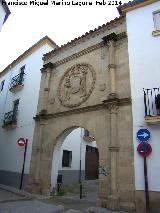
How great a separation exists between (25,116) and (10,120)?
194cm

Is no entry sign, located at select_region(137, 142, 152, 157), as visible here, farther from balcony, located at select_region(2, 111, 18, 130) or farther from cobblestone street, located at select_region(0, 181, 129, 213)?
balcony, located at select_region(2, 111, 18, 130)

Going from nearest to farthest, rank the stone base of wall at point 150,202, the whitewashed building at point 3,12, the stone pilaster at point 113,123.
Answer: the stone base of wall at point 150,202 → the stone pilaster at point 113,123 → the whitewashed building at point 3,12

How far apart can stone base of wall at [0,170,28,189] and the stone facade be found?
0.90 meters

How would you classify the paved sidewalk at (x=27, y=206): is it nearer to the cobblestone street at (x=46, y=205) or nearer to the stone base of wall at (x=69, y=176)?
the cobblestone street at (x=46, y=205)

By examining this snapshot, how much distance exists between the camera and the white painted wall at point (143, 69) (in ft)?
25.7

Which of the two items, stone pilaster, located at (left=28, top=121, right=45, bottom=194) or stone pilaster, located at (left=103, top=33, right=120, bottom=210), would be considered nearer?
stone pilaster, located at (left=103, top=33, right=120, bottom=210)

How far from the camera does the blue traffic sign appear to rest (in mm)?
7992

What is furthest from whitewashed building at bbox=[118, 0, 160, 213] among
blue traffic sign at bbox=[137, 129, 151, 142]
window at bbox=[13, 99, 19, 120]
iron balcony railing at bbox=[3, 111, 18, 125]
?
window at bbox=[13, 99, 19, 120]

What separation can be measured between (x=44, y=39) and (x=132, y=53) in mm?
7928

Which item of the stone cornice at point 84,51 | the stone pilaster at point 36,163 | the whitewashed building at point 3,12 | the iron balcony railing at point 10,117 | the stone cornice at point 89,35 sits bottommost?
the stone pilaster at point 36,163

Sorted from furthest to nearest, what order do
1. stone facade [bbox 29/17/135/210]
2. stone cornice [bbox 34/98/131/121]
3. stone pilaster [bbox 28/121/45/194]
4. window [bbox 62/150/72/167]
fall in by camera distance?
window [bbox 62/150/72/167] < stone pilaster [bbox 28/121/45/194] < stone cornice [bbox 34/98/131/121] < stone facade [bbox 29/17/135/210]

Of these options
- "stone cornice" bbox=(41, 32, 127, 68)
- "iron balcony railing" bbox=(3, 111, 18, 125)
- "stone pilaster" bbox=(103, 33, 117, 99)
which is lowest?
"iron balcony railing" bbox=(3, 111, 18, 125)

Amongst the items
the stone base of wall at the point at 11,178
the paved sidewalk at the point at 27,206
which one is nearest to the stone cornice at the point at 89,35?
the stone base of wall at the point at 11,178

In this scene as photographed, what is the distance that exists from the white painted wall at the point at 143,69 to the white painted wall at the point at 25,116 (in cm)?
694
